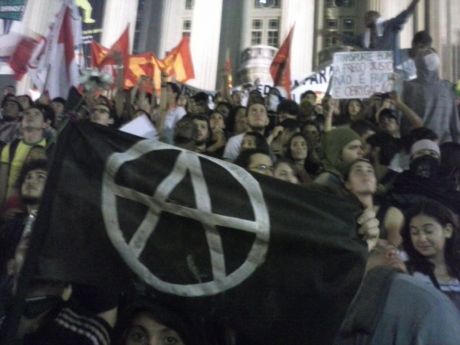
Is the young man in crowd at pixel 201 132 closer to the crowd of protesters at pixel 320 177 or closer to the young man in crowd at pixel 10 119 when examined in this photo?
the crowd of protesters at pixel 320 177

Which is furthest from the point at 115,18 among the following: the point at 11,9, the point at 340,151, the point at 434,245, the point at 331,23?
the point at 434,245

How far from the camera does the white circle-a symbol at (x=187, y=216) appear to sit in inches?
106

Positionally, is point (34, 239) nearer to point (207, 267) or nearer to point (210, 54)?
point (207, 267)

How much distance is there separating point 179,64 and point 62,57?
6915 mm

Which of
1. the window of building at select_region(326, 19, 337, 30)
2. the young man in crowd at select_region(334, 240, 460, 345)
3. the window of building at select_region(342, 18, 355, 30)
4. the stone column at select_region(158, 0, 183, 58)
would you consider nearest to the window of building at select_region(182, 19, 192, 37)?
the stone column at select_region(158, 0, 183, 58)

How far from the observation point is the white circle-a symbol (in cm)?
269

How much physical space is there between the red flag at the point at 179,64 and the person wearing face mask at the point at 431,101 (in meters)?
7.86

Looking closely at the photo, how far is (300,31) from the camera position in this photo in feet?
75.7

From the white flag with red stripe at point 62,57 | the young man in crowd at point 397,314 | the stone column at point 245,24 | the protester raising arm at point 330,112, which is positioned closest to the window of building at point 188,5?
the stone column at point 245,24

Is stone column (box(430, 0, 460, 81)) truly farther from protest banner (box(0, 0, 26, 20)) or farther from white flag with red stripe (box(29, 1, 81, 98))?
white flag with red stripe (box(29, 1, 81, 98))

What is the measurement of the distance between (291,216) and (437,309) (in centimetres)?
74

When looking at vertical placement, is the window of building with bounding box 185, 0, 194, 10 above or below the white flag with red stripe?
above

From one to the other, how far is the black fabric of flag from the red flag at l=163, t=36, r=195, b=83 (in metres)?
11.5

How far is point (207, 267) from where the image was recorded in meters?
2.72
